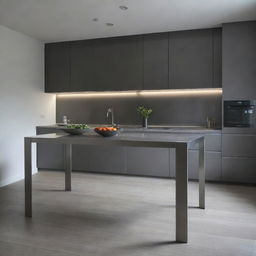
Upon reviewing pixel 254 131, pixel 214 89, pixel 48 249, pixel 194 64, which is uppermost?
pixel 194 64

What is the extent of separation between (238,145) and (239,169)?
0.36 m

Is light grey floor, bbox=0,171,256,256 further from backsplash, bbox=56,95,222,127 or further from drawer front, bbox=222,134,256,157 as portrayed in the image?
backsplash, bbox=56,95,222,127

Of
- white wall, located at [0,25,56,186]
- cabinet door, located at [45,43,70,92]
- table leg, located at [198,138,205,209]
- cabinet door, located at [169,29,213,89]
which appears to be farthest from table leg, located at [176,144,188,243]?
cabinet door, located at [45,43,70,92]

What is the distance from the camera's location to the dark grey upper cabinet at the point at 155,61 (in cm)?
484

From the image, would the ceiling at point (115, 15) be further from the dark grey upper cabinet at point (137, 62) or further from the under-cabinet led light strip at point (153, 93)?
the under-cabinet led light strip at point (153, 93)

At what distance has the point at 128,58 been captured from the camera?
505cm

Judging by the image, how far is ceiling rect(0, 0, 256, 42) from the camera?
11.6 ft

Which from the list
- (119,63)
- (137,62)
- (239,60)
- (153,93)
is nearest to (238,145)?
(239,60)

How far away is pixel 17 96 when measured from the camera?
469cm

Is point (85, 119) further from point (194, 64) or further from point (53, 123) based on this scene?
point (194, 64)

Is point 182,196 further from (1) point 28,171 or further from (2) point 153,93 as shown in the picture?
(2) point 153,93

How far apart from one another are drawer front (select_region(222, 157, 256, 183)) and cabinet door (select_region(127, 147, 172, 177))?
80cm

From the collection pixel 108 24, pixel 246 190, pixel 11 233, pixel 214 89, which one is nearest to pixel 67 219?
pixel 11 233

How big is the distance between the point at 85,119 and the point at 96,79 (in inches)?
34.7
